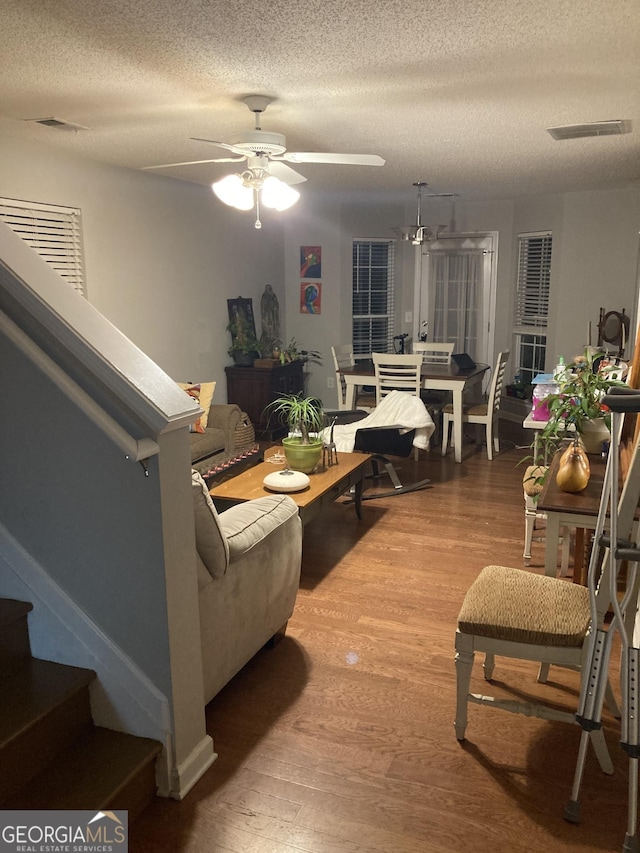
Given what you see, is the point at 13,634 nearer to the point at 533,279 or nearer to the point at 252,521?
the point at 252,521

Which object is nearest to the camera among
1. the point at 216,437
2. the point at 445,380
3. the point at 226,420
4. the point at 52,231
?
the point at 52,231

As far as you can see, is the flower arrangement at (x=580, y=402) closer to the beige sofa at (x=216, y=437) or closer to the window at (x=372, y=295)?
the beige sofa at (x=216, y=437)

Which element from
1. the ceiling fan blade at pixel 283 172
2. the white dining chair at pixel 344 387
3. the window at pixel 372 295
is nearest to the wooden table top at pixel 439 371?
the white dining chair at pixel 344 387

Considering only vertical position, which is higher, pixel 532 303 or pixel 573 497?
pixel 532 303

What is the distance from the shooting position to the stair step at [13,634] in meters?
2.02

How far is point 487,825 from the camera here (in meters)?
1.97

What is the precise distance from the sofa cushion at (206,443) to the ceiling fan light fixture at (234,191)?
6.02 feet

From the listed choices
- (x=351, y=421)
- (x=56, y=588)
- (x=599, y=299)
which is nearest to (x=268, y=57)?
(x=56, y=588)

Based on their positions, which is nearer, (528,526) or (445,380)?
(528,526)

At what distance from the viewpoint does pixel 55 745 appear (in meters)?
1.96

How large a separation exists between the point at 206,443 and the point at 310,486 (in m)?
1.49

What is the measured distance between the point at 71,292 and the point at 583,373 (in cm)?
217

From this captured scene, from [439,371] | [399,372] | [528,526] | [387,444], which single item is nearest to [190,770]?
[528,526]

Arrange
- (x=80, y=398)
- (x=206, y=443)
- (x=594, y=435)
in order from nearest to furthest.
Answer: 1. (x=80, y=398)
2. (x=594, y=435)
3. (x=206, y=443)
